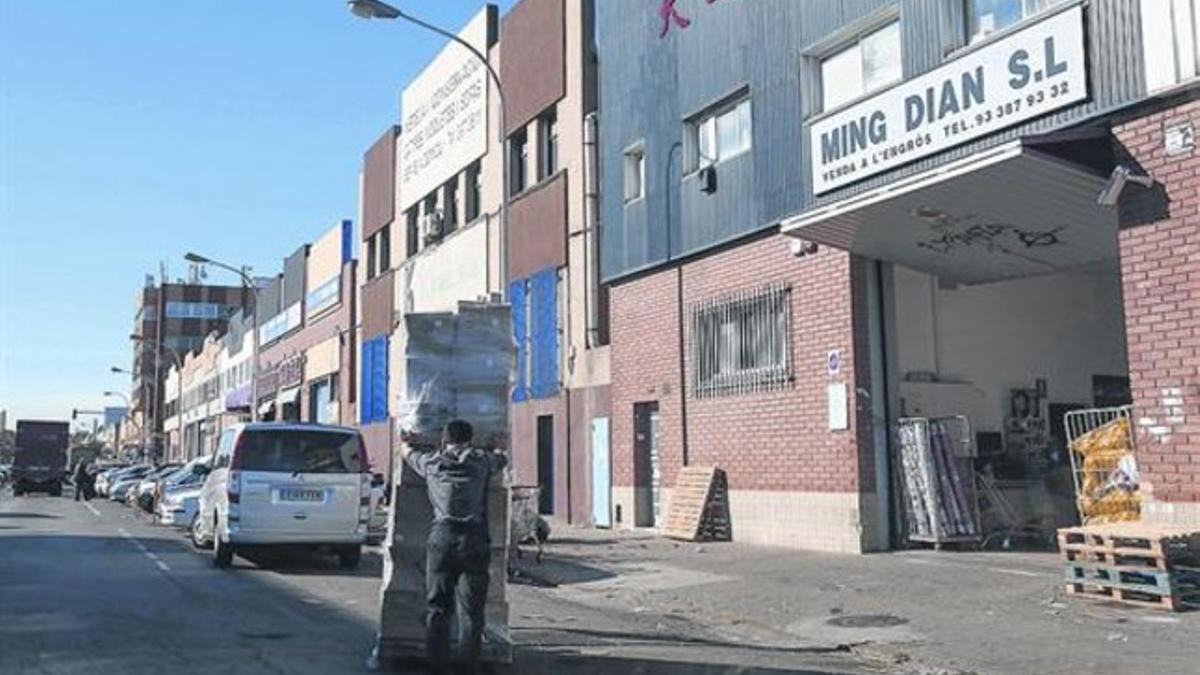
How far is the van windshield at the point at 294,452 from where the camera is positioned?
52.8ft

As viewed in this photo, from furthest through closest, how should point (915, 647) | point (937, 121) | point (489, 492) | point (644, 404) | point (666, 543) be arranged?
point (644, 404) < point (666, 543) < point (937, 121) < point (915, 647) < point (489, 492)

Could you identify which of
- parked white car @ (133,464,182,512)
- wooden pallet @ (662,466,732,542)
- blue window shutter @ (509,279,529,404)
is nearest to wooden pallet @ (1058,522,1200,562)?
wooden pallet @ (662,466,732,542)

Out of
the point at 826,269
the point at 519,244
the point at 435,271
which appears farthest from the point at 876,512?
the point at 435,271

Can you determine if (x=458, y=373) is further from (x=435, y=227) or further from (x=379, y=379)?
(x=379, y=379)

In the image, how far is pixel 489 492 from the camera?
8719 millimetres

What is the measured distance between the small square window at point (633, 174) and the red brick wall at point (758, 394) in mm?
1634

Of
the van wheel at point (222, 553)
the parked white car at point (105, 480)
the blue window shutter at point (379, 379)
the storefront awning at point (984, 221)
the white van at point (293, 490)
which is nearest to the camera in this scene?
the storefront awning at point (984, 221)

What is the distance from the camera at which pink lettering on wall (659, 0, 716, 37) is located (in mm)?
20469

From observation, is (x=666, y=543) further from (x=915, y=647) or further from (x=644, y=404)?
(x=915, y=647)

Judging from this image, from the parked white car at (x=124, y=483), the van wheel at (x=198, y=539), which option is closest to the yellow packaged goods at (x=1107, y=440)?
the van wheel at (x=198, y=539)

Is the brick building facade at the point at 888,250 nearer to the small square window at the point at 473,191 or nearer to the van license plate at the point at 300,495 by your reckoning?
the van license plate at the point at 300,495

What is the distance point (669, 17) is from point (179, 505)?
47.1 feet

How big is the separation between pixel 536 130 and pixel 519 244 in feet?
8.58

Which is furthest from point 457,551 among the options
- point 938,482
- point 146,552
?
point 146,552
